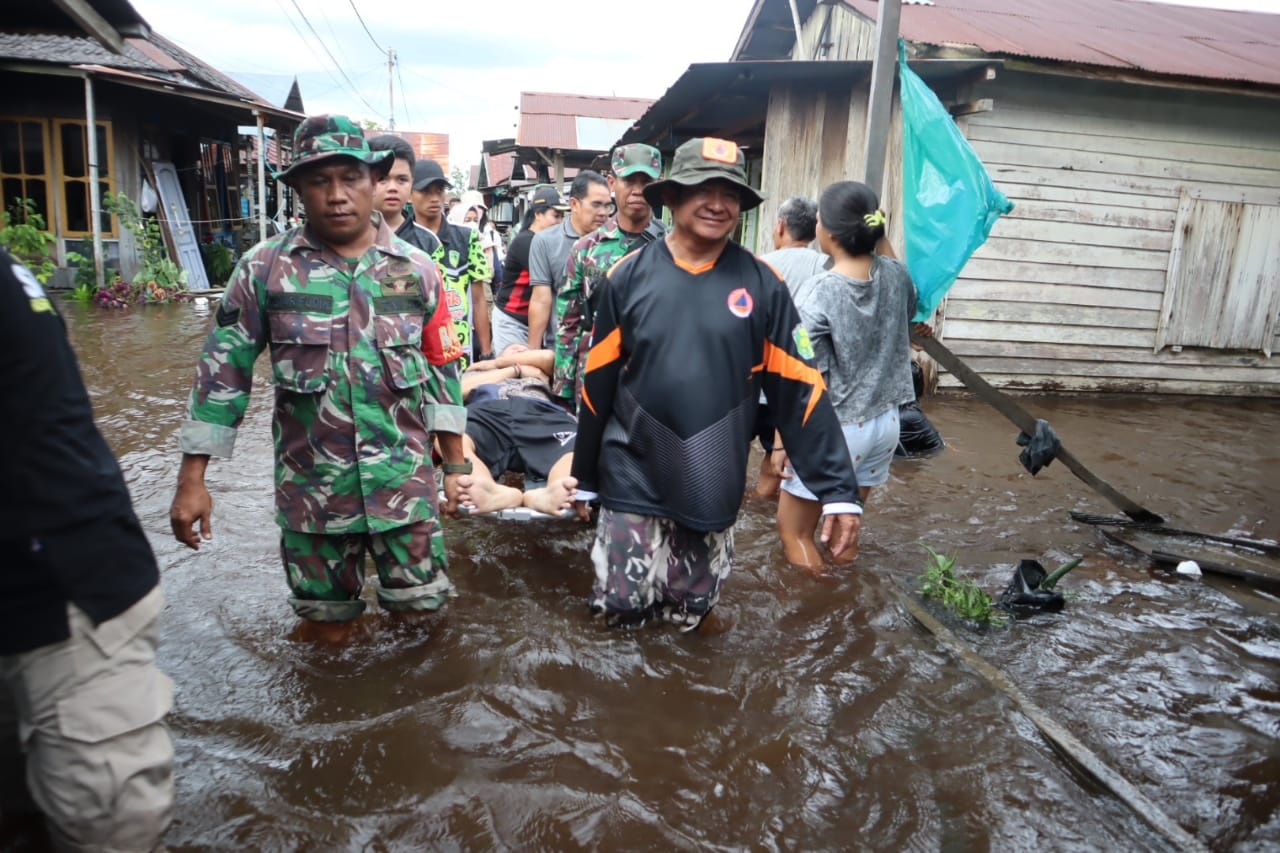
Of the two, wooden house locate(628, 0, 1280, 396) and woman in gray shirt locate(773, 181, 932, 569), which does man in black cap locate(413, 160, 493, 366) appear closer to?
woman in gray shirt locate(773, 181, 932, 569)

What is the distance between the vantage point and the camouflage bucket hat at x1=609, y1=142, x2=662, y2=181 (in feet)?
14.9

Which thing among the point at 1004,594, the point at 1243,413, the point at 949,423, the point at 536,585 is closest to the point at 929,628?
the point at 1004,594

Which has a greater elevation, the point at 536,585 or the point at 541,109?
the point at 541,109

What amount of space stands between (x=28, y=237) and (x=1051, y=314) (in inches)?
523

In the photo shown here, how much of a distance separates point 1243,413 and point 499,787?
961 centimetres

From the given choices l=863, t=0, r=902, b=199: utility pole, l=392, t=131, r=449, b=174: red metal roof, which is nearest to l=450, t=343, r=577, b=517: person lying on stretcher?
l=863, t=0, r=902, b=199: utility pole

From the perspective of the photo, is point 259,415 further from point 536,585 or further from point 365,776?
point 365,776

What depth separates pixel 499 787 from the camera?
264 centimetres

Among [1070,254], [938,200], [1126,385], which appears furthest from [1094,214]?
[938,200]

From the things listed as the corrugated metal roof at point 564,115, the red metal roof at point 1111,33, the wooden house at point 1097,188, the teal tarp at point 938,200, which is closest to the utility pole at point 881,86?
the teal tarp at point 938,200

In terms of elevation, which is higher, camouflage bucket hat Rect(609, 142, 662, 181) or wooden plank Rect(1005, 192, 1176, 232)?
wooden plank Rect(1005, 192, 1176, 232)

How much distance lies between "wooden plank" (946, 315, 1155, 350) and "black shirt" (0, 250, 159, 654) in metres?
8.84

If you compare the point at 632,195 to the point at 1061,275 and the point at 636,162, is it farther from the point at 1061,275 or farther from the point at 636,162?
the point at 1061,275

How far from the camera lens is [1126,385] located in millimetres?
10008
